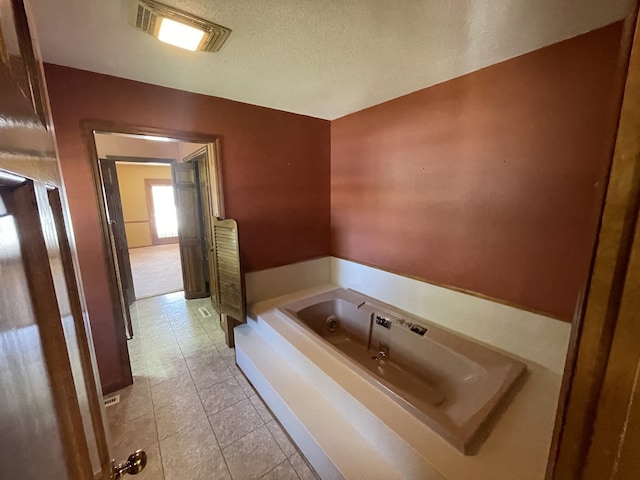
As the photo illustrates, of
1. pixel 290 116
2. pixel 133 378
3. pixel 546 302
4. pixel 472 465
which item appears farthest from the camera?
pixel 290 116

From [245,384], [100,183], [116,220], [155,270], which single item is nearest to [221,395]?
[245,384]

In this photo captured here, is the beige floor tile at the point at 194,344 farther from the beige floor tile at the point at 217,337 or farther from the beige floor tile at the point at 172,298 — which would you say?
the beige floor tile at the point at 172,298

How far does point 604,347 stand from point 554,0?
1.53m

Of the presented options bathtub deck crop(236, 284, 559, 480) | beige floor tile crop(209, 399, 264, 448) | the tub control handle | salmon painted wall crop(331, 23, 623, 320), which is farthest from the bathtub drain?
beige floor tile crop(209, 399, 264, 448)

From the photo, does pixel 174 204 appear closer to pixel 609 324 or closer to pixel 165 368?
pixel 165 368

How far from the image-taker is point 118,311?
1.91 m

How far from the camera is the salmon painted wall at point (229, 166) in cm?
165

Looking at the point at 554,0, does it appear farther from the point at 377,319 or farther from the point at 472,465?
the point at 377,319

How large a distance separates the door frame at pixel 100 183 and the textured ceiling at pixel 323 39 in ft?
1.08

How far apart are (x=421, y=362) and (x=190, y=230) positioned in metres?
3.16

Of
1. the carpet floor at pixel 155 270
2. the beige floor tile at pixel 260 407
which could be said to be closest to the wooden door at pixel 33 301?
the beige floor tile at pixel 260 407

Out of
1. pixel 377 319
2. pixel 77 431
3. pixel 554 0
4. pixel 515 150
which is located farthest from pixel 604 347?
pixel 377 319

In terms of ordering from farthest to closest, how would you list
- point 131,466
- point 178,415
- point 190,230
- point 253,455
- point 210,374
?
point 190,230 → point 210,374 → point 178,415 → point 253,455 → point 131,466

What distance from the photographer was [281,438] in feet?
5.13
